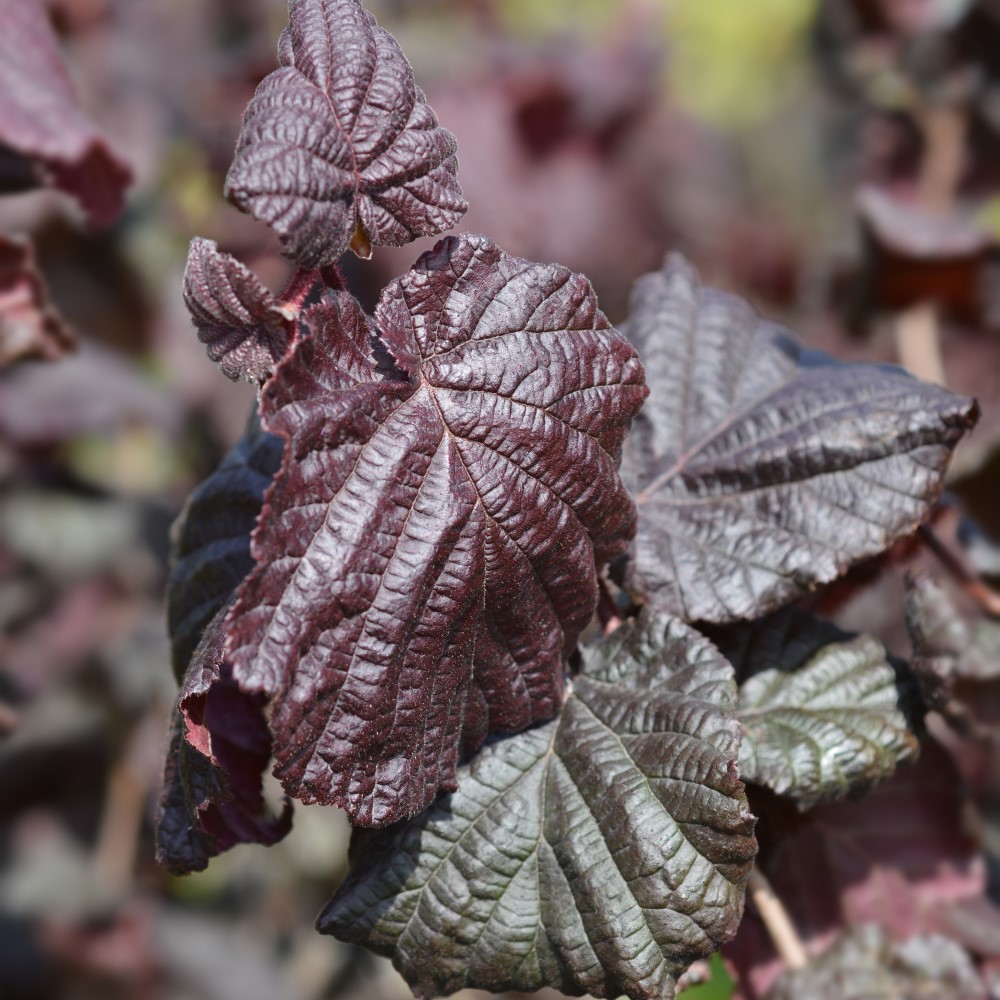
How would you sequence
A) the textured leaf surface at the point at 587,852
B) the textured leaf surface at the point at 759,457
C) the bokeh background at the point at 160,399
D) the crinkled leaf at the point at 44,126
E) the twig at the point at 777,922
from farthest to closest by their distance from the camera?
the bokeh background at the point at 160,399
the crinkled leaf at the point at 44,126
the twig at the point at 777,922
the textured leaf surface at the point at 759,457
the textured leaf surface at the point at 587,852

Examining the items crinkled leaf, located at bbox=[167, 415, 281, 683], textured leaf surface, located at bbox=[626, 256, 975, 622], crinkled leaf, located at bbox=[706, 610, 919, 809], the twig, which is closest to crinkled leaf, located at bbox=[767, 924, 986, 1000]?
the twig

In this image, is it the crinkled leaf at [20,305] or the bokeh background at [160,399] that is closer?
the crinkled leaf at [20,305]

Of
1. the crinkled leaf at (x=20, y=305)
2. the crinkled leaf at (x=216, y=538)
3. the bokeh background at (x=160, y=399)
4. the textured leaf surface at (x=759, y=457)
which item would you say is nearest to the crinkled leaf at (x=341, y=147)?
→ the crinkled leaf at (x=216, y=538)

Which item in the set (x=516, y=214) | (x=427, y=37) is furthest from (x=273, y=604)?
(x=427, y=37)

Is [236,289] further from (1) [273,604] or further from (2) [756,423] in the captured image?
(2) [756,423]

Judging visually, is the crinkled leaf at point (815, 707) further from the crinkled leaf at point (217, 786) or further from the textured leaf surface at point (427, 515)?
the crinkled leaf at point (217, 786)

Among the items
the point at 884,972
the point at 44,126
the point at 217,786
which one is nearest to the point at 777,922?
the point at 884,972
